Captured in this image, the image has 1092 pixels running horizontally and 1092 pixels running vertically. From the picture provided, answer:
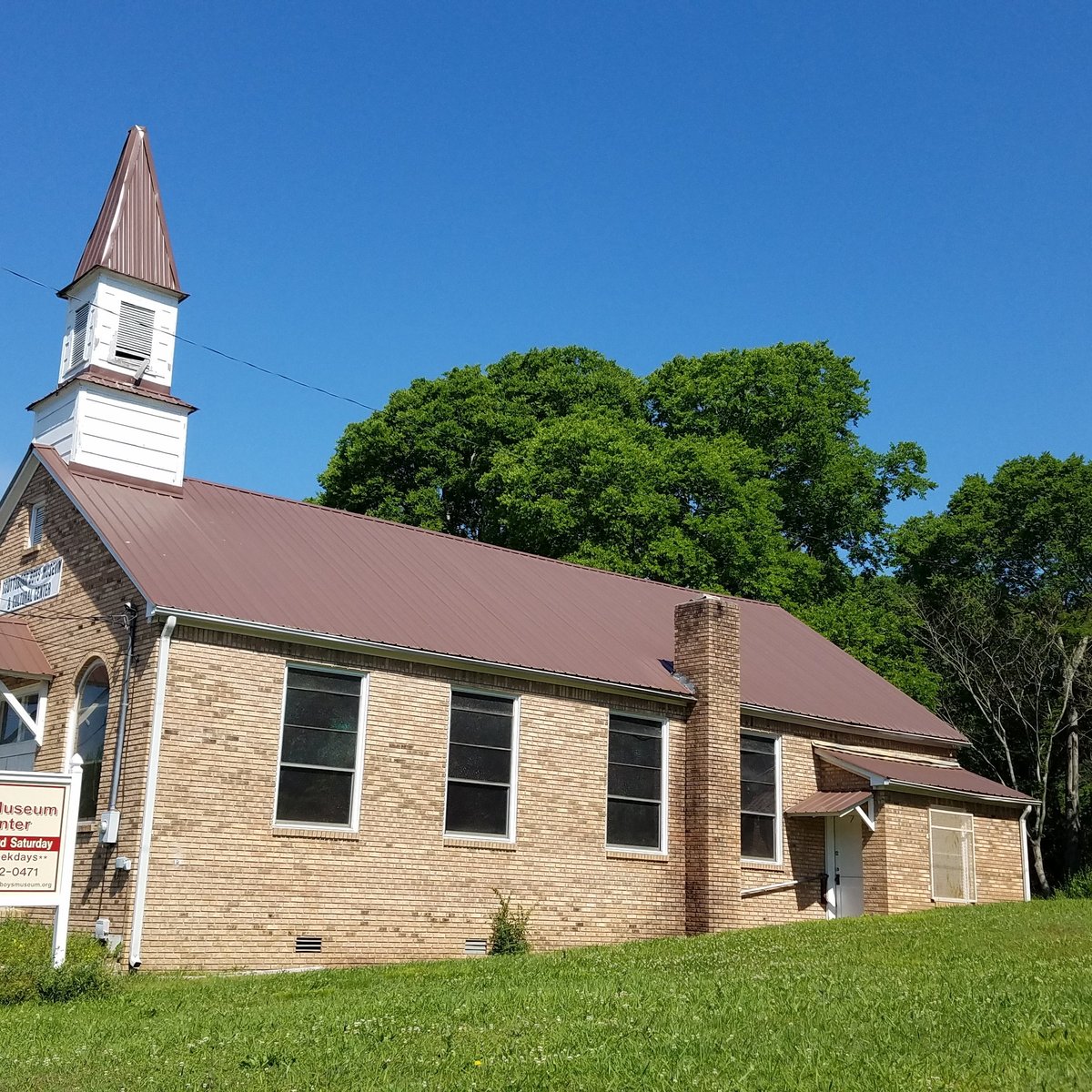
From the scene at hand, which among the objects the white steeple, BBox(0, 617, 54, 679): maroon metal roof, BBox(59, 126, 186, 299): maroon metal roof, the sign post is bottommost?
the sign post

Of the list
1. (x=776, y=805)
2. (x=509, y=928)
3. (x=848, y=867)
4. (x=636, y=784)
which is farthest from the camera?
(x=848, y=867)

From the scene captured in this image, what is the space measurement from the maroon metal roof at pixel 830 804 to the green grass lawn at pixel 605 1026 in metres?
7.38

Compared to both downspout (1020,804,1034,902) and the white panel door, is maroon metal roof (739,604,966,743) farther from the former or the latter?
downspout (1020,804,1034,902)

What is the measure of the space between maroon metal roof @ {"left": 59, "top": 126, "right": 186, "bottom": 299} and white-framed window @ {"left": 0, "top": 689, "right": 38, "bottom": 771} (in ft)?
24.4

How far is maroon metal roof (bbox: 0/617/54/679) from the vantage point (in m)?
19.7

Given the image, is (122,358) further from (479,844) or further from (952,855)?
(952,855)

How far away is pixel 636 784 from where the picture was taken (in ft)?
74.0

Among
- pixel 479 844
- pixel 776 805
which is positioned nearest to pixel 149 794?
pixel 479 844

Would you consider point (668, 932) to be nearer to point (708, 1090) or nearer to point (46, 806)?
point (46, 806)

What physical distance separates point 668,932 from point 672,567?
53.9 ft

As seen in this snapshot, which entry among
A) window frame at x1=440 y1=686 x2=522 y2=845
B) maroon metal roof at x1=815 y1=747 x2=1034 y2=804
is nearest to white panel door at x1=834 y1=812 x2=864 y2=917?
maroon metal roof at x1=815 y1=747 x2=1034 y2=804

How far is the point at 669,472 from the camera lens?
3897 centimetres

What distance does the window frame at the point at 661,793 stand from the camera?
2197 centimetres

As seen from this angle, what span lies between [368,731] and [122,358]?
8.29 meters
